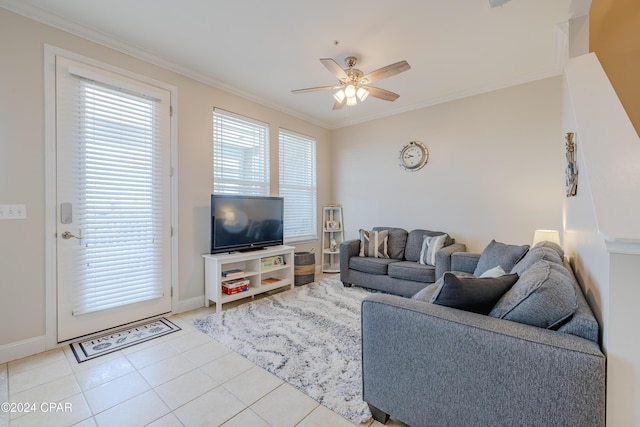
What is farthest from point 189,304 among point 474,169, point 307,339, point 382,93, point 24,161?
point 474,169

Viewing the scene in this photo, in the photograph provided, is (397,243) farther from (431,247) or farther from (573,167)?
(573,167)

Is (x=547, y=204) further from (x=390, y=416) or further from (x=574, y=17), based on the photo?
(x=390, y=416)

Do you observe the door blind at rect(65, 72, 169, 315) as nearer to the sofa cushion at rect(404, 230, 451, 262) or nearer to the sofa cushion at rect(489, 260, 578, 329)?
the sofa cushion at rect(489, 260, 578, 329)

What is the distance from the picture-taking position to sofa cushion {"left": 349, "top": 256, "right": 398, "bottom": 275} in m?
3.55

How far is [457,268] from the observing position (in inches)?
120

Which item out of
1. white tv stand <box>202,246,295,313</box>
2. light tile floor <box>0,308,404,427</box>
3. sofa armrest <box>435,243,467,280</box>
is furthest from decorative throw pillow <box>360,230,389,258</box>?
light tile floor <box>0,308,404,427</box>

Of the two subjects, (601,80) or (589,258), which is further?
(601,80)

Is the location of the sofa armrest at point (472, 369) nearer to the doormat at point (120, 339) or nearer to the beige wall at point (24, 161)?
the doormat at point (120, 339)

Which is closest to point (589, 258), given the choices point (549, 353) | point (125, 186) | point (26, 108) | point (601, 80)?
point (549, 353)

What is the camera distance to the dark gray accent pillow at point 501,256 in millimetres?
2371

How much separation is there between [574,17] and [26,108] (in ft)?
14.7

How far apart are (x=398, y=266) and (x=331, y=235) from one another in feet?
6.02

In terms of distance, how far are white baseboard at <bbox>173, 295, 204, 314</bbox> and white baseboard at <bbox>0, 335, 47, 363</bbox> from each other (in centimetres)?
103

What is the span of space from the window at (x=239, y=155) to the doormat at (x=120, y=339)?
160 cm
